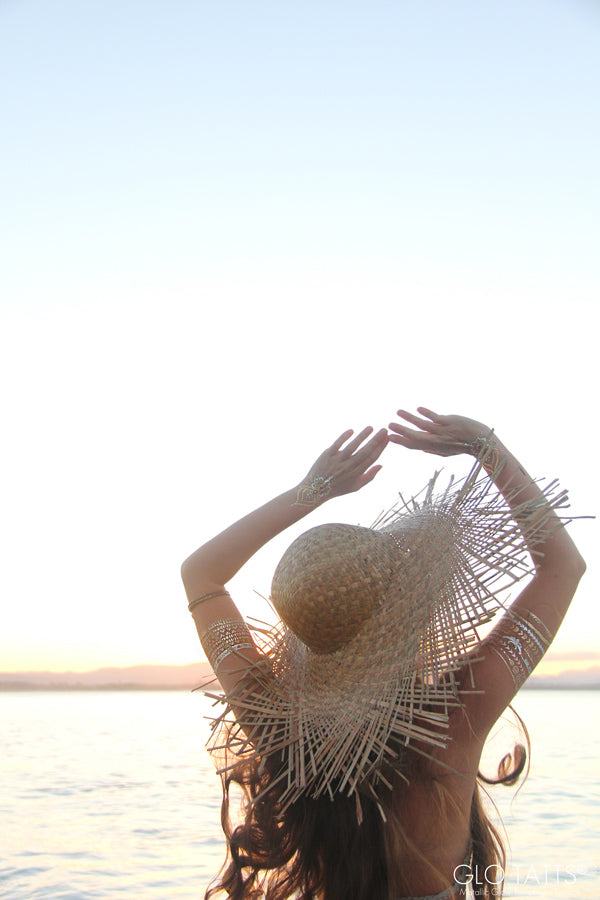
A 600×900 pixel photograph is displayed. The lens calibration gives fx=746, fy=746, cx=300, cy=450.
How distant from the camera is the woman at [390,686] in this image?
154 cm

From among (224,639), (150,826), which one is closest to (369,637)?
(224,639)

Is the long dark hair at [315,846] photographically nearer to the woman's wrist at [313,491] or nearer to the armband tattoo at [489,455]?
the woman's wrist at [313,491]

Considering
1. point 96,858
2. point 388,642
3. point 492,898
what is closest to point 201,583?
point 388,642

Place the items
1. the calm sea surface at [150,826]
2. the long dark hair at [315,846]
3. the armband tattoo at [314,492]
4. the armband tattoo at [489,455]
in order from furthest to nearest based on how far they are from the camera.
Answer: the calm sea surface at [150,826]
the armband tattoo at [314,492]
the armband tattoo at [489,455]
the long dark hair at [315,846]

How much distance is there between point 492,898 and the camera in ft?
5.72

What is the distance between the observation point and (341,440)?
1959 millimetres

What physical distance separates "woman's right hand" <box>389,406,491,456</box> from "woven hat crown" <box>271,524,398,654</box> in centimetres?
29

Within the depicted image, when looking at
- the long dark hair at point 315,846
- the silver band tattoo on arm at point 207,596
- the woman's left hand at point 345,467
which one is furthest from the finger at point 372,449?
the long dark hair at point 315,846

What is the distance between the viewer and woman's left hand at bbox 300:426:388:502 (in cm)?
192

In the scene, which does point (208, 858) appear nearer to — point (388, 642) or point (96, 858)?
point (96, 858)

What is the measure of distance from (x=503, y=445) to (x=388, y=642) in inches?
21.7

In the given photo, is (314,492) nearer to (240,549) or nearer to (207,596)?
(240,549)

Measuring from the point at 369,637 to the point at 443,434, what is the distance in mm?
524

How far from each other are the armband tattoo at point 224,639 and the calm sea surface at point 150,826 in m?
5.66
